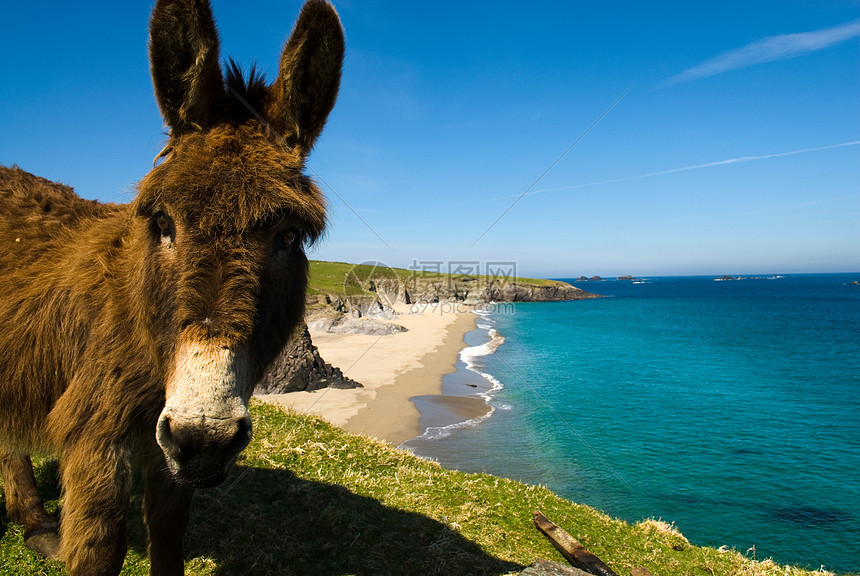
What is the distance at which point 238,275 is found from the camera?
224 centimetres

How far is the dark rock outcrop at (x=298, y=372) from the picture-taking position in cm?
1603

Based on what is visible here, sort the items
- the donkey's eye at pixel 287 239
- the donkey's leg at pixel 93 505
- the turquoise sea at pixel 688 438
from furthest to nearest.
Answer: the turquoise sea at pixel 688 438 → the donkey's leg at pixel 93 505 → the donkey's eye at pixel 287 239

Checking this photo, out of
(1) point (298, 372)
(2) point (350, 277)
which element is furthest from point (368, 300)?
(1) point (298, 372)

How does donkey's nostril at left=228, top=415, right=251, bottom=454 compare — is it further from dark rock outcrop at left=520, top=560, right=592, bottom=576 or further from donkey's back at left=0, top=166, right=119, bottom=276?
dark rock outcrop at left=520, top=560, right=592, bottom=576

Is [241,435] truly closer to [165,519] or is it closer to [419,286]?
[165,519]

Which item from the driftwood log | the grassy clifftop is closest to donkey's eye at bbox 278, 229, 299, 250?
the driftwood log

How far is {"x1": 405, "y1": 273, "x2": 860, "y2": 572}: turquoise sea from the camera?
1242 centimetres

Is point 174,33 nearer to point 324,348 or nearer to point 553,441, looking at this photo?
point 553,441

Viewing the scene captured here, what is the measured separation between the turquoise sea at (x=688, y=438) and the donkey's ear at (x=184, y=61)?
12.4 meters

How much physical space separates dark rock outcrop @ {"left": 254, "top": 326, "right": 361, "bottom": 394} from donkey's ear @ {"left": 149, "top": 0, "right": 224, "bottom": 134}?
13773mm

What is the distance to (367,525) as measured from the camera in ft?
18.1

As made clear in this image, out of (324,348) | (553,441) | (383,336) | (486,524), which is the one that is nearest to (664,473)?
(553,441)

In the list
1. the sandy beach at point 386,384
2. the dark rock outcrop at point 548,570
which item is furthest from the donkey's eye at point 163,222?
the sandy beach at point 386,384

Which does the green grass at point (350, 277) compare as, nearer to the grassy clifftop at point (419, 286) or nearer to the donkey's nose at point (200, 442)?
the grassy clifftop at point (419, 286)
